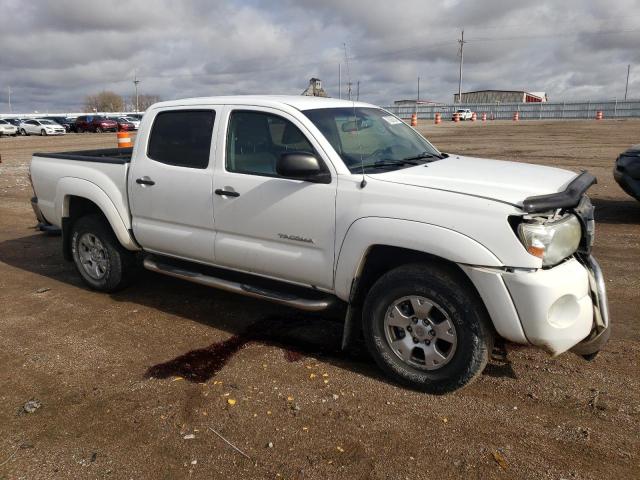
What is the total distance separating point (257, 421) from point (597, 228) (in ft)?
20.3

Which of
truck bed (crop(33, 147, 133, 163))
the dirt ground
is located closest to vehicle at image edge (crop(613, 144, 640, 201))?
the dirt ground

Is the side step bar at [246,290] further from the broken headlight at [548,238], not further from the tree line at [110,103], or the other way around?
the tree line at [110,103]

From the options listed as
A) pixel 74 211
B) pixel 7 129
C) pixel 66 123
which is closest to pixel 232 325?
pixel 74 211

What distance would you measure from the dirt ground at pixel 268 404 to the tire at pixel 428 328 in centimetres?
16

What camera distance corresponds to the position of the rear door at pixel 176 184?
4.61 m

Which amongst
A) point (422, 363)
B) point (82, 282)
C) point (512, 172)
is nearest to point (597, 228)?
point (512, 172)

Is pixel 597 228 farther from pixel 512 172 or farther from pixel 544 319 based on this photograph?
pixel 544 319

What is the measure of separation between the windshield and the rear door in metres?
1.01

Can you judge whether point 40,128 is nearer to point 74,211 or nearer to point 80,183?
point 74,211

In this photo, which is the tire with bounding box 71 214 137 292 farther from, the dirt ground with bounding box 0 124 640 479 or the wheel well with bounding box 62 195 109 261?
the dirt ground with bounding box 0 124 640 479

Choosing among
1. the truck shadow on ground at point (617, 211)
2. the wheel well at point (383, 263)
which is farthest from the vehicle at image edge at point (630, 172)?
the wheel well at point (383, 263)

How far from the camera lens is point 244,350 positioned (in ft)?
14.3

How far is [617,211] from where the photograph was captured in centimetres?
877

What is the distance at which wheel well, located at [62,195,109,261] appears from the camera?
18.9ft
